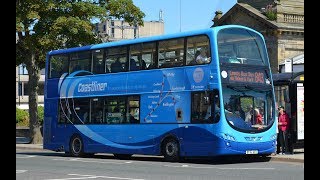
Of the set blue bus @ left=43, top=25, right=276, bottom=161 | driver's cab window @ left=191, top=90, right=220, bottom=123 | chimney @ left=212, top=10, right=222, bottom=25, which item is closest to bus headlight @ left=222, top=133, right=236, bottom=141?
blue bus @ left=43, top=25, right=276, bottom=161

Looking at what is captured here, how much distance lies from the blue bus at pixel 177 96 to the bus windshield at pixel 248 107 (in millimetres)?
32

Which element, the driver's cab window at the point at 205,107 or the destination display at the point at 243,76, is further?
the destination display at the point at 243,76

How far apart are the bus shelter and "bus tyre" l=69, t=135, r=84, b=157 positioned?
8281 millimetres

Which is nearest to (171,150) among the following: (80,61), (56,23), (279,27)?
(80,61)

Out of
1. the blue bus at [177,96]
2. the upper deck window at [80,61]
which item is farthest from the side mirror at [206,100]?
the upper deck window at [80,61]

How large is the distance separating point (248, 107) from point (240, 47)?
6.65ft

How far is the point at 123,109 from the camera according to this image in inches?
906

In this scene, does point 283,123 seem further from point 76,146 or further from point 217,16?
point 217,16

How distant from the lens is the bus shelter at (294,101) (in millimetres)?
21375

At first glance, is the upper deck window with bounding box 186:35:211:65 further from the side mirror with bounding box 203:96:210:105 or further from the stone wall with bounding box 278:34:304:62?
the stone wall with bounding box 278:34:304:62

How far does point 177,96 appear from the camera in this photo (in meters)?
21.0

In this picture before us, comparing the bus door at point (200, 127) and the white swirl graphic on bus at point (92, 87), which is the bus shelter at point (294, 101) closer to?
the bus door at point (200, 127)
